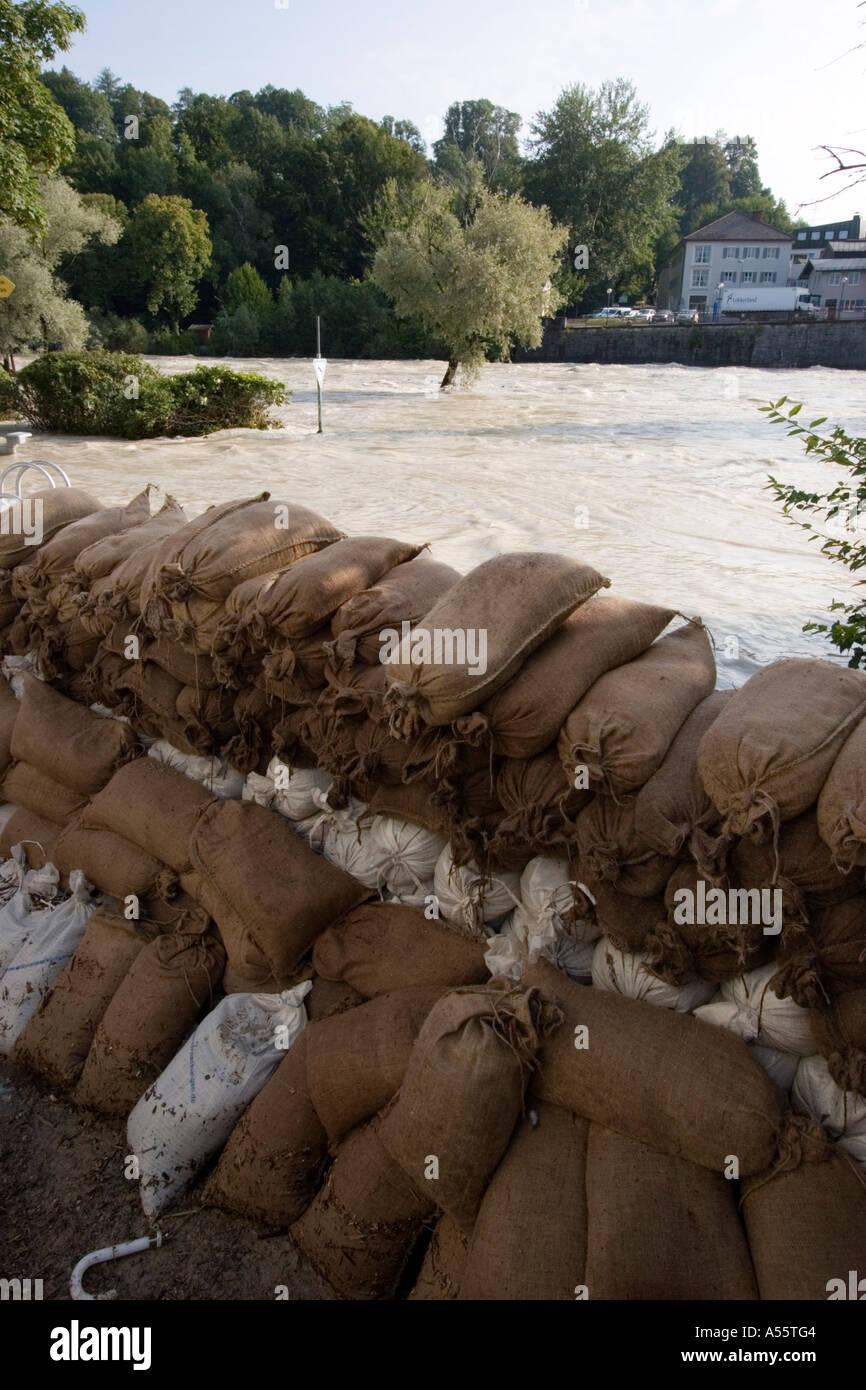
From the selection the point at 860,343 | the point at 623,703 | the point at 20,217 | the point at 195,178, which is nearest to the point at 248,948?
the point at 623,703

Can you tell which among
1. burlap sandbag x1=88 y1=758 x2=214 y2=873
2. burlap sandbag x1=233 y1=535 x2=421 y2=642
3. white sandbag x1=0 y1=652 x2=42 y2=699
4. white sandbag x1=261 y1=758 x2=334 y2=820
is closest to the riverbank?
white sandbag x1=0 y1=652 x2=42 y2=699

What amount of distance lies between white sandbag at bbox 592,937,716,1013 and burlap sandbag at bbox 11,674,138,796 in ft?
7.67

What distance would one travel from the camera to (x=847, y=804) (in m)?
2.30

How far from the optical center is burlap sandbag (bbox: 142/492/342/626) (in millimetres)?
3707

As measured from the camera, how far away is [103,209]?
116ft

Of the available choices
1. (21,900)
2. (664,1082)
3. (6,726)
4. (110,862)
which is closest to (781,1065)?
(664,1082)

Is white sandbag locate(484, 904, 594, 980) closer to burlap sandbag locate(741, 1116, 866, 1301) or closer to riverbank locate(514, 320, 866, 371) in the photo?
burlap sandbag locate(741, 1116, 866, 1301)

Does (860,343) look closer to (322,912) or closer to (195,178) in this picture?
(195,178)

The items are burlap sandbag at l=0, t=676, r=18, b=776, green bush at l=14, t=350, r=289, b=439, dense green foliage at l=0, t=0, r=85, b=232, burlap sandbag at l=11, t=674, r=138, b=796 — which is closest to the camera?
burlap sandbag at l=11, t=674, r=138, b=796

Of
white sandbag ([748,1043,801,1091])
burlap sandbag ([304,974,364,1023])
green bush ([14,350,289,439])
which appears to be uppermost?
green bush ([14,350,289,439])

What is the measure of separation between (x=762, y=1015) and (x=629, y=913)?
44 centimetres

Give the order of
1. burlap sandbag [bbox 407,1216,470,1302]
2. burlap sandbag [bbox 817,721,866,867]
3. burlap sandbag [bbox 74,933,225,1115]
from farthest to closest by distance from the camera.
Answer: burlap sandbag [bbox 74,933,225,1115], burlap sandbag [bbox 407,1216,470,1302], burlap sandbag [bbox 817,721,866,867]

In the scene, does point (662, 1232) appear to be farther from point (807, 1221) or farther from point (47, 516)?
point (47, 516)
